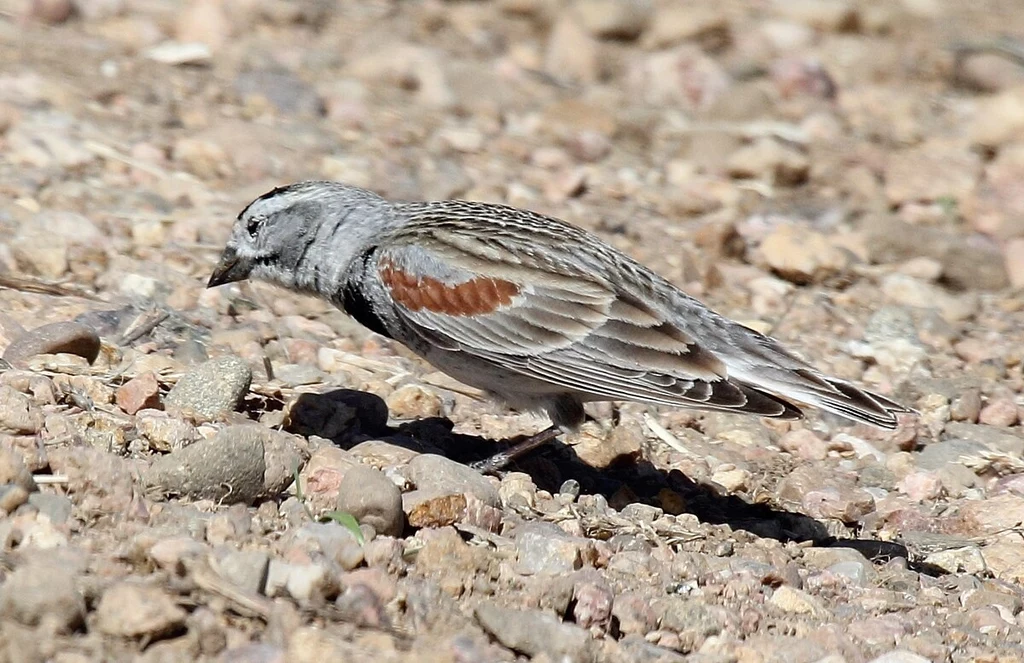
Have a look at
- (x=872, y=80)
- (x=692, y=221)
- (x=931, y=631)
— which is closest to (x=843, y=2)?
(x=872, y=80)

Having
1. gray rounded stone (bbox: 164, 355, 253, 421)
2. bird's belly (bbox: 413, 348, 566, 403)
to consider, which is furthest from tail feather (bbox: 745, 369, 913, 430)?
gray rounded stone (bbox: 164, 355, 253, 421)

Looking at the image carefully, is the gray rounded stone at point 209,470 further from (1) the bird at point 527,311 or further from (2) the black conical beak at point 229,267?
(2) the black conical beak at point 229,267

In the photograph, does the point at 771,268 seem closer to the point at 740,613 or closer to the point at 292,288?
the point at 292,288

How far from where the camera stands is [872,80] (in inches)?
499

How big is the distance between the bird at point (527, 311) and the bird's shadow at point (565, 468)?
0.91ft

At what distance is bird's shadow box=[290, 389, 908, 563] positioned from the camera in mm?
6375

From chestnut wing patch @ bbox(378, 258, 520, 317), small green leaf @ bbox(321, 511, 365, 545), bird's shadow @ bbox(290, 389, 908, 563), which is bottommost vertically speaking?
bird's shadow @ bbox(290, 389, 908, 563)

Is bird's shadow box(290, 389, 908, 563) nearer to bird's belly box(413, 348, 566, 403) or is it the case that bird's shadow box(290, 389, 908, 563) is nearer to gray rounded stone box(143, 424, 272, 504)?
bird's belly box(413, 348, 566, 403)

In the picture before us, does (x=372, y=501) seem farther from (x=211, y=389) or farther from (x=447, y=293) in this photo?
(x=447, y=293)

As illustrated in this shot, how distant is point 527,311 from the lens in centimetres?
636

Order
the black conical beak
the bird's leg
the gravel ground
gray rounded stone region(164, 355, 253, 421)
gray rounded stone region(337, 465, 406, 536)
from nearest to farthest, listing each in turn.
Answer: the gravel ground, gray rounded stone region(337, 465, 406, 536), gray rounded stone region(164, 355, 253, 421), the bird's leg, the black conical beak

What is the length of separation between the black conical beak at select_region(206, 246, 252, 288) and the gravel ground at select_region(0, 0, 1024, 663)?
33cm

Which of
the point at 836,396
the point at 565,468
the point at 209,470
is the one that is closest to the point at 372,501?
the point at 209,470

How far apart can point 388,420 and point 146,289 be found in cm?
158
